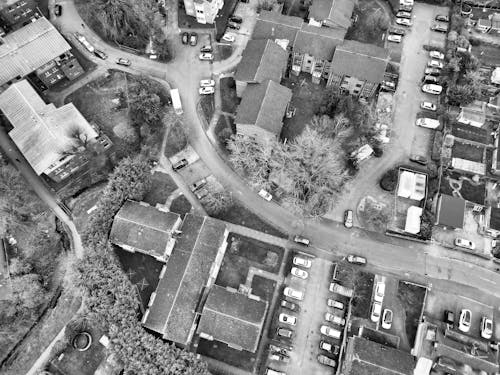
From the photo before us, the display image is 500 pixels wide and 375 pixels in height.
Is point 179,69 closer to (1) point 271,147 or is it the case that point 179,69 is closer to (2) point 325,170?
(1) point 271,147

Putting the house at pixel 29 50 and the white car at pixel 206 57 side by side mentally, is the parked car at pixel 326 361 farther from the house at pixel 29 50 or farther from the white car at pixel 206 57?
the house at pixel 29 50

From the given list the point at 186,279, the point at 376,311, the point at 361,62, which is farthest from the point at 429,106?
the point at 186,279

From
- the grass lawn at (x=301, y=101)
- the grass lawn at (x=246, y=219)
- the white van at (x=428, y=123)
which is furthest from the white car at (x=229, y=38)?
the white van at (x=428, y=123)

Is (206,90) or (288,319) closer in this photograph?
(288,319)

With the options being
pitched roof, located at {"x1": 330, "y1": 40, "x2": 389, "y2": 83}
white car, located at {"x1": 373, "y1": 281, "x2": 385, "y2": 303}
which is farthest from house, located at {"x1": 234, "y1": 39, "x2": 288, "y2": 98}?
white car, located at {"x1": 373, "y1": 281, "x2": 385, "y2": 303}

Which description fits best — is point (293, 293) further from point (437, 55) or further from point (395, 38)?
point (395, 38)

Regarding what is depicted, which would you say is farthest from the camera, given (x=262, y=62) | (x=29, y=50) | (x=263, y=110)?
(x=29, y=50)
